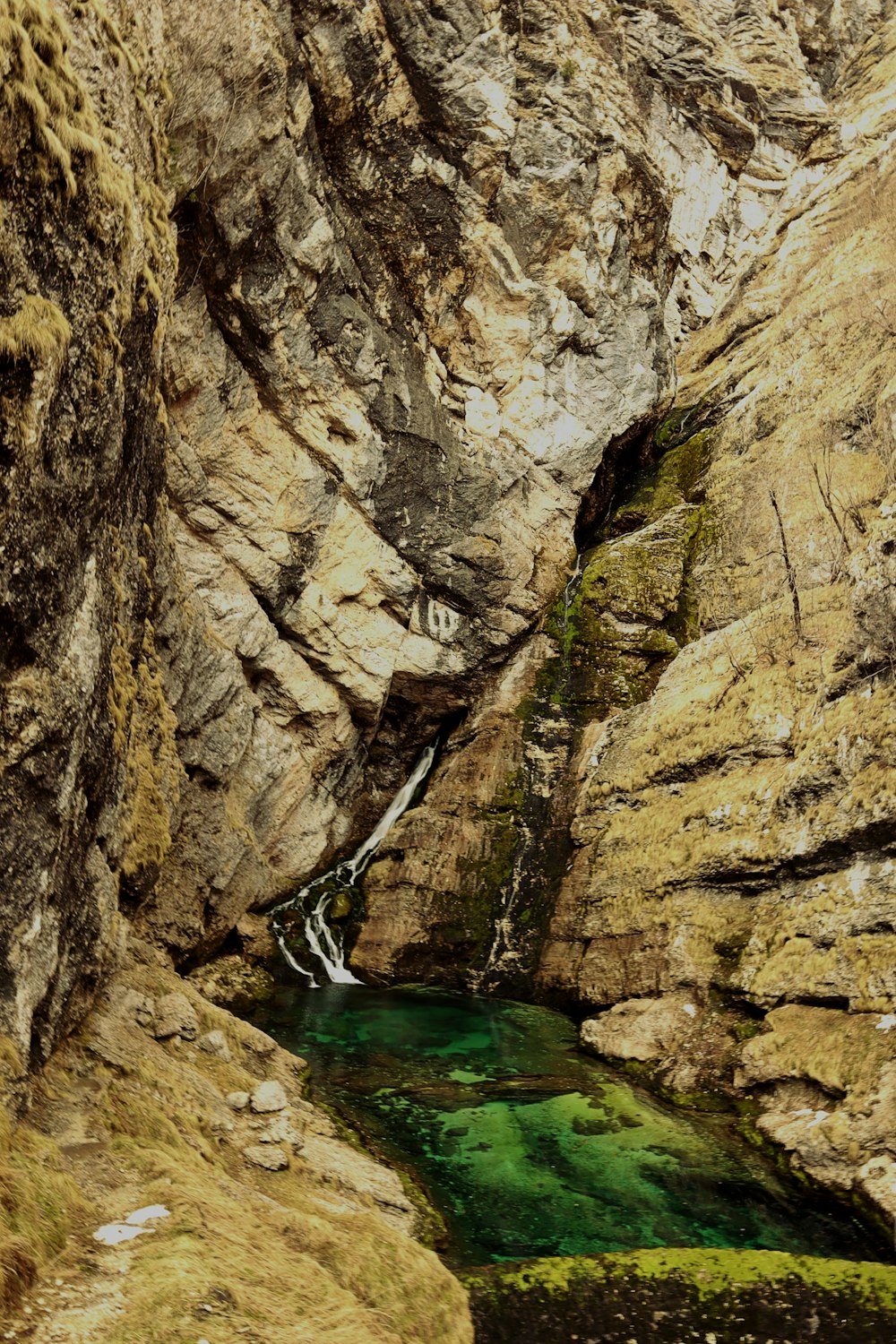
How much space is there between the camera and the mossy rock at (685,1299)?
10273mm

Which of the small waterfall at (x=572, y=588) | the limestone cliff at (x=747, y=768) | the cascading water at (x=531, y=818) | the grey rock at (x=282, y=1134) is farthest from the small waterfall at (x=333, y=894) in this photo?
the grey rock at (x=282, y=1134)

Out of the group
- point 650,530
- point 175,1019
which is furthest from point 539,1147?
point 650,530

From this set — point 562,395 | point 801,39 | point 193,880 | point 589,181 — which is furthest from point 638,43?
point 193,880

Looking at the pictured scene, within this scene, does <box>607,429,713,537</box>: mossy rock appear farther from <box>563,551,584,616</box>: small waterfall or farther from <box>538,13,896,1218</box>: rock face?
<box>563,551,584,616</box>: small waterfall

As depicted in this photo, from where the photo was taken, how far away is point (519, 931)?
2653cm

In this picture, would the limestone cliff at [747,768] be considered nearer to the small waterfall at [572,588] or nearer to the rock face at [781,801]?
the rock face at [781,801]

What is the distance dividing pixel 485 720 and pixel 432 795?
3.32 m

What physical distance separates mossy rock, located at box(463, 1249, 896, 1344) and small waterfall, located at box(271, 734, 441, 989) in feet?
51.3

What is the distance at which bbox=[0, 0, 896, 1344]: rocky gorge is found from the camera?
10.3m

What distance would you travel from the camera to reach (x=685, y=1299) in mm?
11062

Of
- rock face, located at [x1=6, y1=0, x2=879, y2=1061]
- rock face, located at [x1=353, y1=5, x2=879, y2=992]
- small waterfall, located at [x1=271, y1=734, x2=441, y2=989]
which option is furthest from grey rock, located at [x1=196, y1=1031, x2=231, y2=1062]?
small waterfall, located at [x1=271, y1=734, x2=441, y2=989]

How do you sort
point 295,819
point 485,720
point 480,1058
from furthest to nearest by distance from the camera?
point 485,720, point 295,819, point 480,1058

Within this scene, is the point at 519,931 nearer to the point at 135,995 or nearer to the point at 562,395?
the point at 135,995

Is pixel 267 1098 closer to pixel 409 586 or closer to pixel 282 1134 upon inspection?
pixel 282 1134
